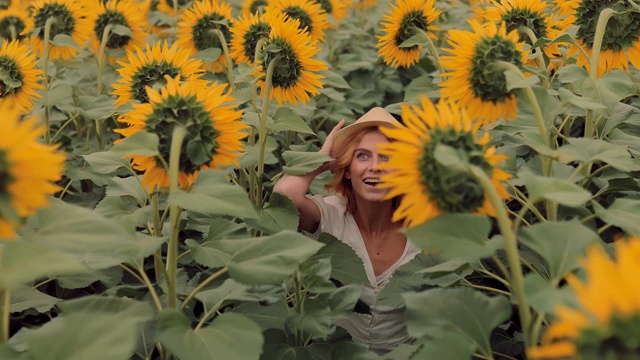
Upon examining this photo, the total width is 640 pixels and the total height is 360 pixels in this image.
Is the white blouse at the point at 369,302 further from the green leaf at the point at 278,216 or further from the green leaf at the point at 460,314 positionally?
the green leaf at the point at 460,314

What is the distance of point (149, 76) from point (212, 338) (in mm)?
834

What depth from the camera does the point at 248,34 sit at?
205cm

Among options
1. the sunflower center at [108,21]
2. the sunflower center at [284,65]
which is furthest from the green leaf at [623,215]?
the sunflower center at [108,21]

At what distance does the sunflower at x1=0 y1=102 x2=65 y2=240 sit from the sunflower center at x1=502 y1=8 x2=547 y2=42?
1.28m

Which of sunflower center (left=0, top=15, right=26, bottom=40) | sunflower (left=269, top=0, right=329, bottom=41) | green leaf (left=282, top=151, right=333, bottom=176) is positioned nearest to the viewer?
green leaf (left=282, top=151, right=333, bottom=176)

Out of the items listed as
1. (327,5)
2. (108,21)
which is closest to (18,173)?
(108,21)

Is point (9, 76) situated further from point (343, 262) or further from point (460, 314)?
point (460, 314)

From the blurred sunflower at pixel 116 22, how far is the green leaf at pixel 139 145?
1.49m

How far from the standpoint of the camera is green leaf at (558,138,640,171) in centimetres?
121

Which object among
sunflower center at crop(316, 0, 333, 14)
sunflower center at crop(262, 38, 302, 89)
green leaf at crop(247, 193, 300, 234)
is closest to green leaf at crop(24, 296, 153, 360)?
green leaf at crop(247, 193, 300, 234)

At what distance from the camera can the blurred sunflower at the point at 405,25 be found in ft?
7.26

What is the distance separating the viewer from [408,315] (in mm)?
1068

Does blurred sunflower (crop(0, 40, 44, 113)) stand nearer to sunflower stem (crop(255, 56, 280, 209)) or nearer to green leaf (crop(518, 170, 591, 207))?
sunflower stem (crop(255, 56, 280, 209))

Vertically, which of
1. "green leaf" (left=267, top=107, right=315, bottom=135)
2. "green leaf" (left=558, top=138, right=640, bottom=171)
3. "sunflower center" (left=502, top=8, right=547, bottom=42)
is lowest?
"green leaf" (left=267, top=107, right=315, bottom=135)
